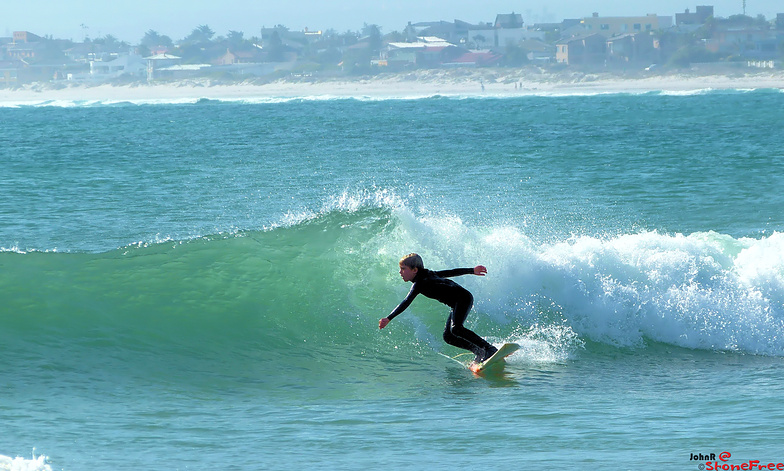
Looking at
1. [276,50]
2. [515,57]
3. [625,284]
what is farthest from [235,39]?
[625,284]

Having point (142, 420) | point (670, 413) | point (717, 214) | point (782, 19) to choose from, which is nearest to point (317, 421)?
point (142, 420)

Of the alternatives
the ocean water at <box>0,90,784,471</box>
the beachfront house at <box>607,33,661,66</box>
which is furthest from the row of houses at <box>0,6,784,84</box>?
the ocean water at <box>0,90,784,471</box>

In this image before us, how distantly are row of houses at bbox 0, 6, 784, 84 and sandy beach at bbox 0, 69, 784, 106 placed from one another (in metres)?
6.64

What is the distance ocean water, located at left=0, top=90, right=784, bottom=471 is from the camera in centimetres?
645

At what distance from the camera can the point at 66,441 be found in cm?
648

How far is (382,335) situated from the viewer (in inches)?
386

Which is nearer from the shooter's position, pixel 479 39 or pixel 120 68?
pixel 120 68

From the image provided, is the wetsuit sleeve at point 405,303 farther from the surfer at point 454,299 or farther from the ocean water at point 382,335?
the ocean water at point 382,335

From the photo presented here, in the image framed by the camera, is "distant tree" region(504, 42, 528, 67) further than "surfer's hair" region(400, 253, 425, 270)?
Yes

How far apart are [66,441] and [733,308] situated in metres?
7.13

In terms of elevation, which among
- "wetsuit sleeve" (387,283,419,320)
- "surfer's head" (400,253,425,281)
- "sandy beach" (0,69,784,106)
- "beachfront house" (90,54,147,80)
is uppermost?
"beachfront house" (90,54,147,80)

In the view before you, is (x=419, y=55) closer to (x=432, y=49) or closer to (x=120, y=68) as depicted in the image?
(x=432, y=49)

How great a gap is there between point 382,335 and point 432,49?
123949mm

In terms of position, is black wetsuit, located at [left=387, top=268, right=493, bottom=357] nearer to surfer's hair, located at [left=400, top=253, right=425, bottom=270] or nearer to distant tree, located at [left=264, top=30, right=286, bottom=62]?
surfer's hair, located at [left=400, top=253, right=425, bottom=270]
